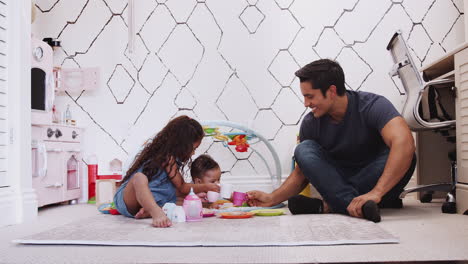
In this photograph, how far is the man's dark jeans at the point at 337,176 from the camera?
2.19 meters

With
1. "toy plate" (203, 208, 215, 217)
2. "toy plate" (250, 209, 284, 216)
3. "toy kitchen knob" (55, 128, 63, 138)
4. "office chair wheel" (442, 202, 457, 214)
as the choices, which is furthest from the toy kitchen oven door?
"office chair wheel" (442, 202, 457, 214)

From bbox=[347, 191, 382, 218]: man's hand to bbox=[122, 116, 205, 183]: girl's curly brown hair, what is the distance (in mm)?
819

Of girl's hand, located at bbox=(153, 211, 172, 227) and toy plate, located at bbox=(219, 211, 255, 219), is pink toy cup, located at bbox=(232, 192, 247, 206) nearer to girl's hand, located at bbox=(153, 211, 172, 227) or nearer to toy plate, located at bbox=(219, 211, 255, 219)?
toy plate, located at bbox=(219, 211, 255, 219)

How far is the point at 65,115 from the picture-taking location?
357 centimetres

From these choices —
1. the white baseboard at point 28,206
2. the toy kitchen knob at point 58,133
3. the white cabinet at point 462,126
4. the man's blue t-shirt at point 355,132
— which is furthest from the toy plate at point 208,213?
the toy kitchen knob at point 58,133

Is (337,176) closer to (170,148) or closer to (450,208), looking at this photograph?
(450,208)

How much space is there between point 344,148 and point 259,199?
0.53m

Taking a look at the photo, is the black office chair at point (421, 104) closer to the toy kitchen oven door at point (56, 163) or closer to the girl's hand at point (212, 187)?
the girl's hand at point (212, 187)

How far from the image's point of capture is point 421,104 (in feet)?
9.24

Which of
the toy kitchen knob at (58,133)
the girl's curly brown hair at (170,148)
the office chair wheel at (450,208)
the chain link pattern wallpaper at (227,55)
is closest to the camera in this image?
the girl's curly brown hair at (170,148)

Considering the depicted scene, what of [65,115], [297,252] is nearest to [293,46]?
[65,115]

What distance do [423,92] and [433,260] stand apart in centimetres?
155

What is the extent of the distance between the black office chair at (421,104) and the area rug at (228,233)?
2.66ft

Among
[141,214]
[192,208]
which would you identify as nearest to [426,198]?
[192,208]
